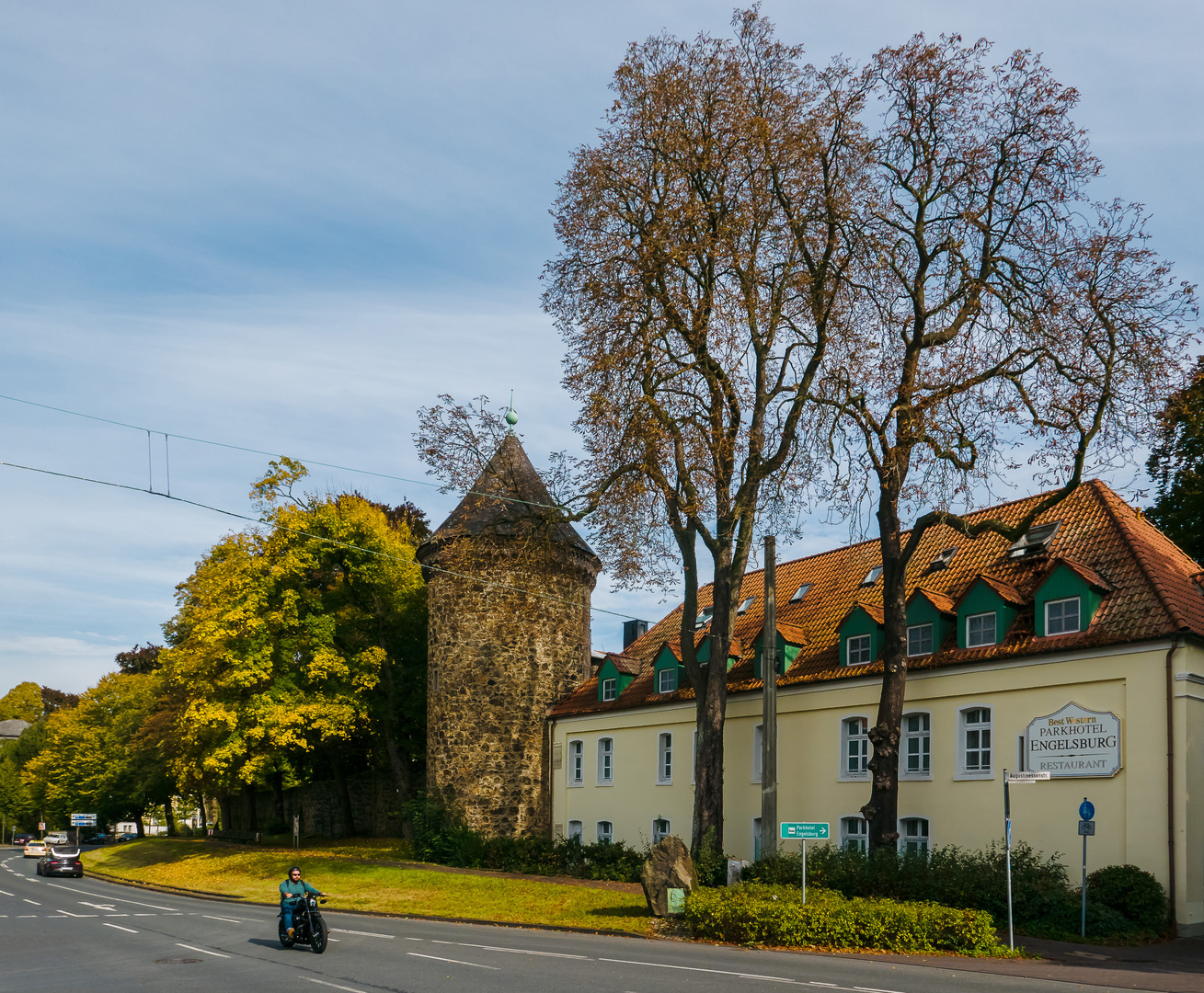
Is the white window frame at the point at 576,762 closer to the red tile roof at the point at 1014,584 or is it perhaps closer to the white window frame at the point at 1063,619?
the red tile roof at the point at 1014,584

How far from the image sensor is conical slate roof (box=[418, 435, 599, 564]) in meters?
26.8

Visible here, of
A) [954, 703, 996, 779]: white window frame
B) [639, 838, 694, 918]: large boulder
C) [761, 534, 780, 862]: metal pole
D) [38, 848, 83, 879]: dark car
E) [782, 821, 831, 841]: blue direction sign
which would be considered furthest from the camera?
[38, 848, 83, 879]: dark car

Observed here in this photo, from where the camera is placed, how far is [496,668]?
36562mm

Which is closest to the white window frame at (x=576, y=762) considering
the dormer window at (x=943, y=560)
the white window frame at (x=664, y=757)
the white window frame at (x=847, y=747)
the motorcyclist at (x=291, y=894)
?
the white window frame at (x=664, y=757)

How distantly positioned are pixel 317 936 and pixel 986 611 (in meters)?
15.0

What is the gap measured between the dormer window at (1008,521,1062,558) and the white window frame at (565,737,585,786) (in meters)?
16.1

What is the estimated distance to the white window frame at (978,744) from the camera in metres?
23.2

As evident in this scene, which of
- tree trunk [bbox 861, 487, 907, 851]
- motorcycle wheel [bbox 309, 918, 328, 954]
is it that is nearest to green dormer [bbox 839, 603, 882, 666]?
tree trunk [bbox 861, 487, 907, 851]

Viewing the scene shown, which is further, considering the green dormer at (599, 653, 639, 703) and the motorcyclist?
the green dormer at (599, 653, 639, 703)

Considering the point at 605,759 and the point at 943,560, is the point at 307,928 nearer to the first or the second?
the point at 943,560

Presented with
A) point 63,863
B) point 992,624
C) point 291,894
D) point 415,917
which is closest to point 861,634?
point 992,624

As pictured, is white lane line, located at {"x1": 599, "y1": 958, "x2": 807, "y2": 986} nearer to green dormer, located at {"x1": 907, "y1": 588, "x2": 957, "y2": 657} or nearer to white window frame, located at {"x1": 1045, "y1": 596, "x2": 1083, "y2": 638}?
white window frame, located at {"x1": 1045, "y1": 596, "x2": 1083, "y2": 638}

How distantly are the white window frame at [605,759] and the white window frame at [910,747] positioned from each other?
11753mm

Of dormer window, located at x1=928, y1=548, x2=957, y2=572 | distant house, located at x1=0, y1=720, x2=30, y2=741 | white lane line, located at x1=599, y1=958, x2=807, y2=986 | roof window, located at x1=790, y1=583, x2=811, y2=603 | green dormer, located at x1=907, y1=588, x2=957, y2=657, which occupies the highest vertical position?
dormer window, located at x1=928, y1=548, x2=957, y2=572
